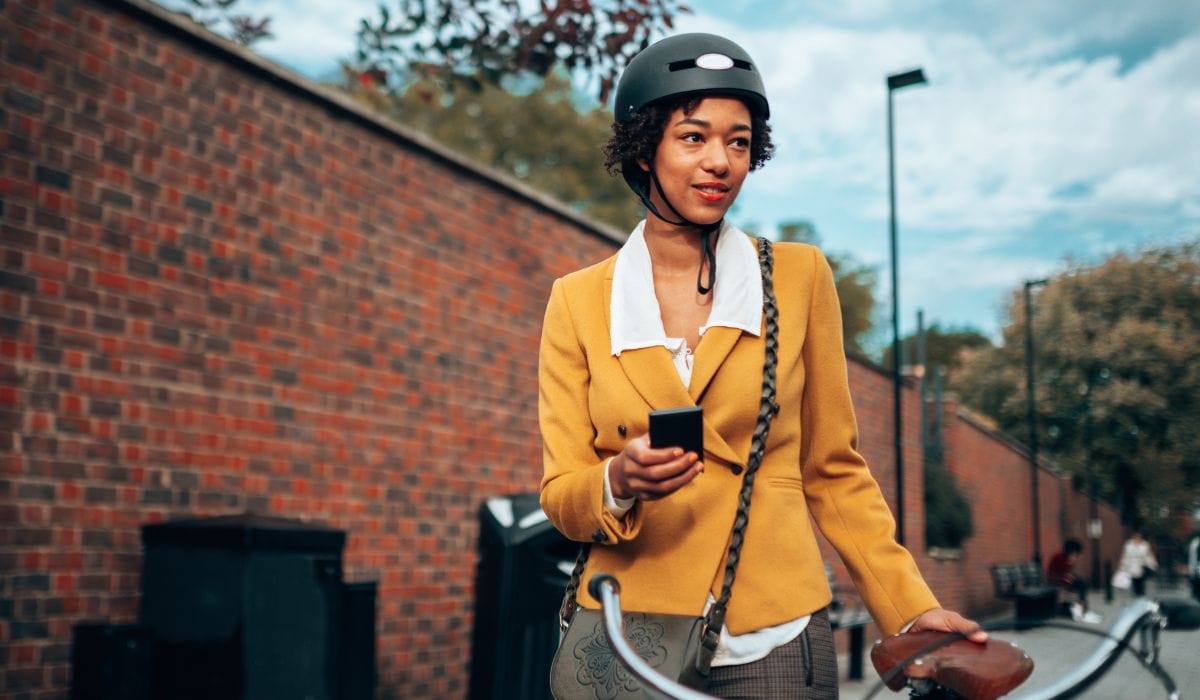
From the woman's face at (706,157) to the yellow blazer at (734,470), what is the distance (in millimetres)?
177

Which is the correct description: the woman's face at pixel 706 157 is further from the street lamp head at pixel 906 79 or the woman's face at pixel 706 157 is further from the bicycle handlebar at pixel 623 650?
the street lamp head at pixel 906 79

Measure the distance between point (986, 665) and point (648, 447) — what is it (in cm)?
52

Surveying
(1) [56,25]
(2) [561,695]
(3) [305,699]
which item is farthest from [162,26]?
(2) [561,695]

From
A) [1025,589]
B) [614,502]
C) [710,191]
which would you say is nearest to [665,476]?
[614,502]

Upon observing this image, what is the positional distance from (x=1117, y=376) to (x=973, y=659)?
38759mm

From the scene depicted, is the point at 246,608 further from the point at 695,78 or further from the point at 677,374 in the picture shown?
the point at 695,78

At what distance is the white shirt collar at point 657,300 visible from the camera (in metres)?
1.89

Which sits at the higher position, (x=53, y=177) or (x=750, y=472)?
(x=53, y=177)

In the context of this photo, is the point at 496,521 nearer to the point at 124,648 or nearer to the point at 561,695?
the point at 124,648

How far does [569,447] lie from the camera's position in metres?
1.92

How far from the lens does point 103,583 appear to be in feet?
15.1

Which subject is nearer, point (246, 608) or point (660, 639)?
point (660, 639)

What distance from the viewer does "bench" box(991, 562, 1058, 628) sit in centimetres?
1645

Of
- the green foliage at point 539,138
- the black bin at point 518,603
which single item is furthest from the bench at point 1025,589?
the green foliage at point 539,138
